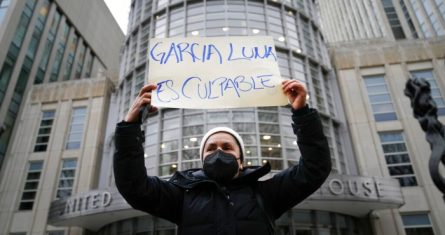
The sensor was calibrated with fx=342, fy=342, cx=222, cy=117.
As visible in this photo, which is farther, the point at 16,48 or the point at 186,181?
the point at 16,48

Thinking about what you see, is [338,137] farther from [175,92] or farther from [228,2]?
[175,92]

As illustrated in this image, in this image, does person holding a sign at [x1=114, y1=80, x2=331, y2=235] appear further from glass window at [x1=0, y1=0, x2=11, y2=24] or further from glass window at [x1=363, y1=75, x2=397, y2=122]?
glass window at [x1=0, y1=0, x2=11, y2=24]

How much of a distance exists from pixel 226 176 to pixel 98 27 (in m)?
47.1

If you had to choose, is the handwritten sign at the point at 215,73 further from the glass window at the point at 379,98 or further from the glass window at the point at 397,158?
the glass window at the point at 379,98

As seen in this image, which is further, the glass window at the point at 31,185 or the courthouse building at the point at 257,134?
the glass window at the point at 31,185

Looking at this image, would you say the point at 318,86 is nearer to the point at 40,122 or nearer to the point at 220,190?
the point at 40,122

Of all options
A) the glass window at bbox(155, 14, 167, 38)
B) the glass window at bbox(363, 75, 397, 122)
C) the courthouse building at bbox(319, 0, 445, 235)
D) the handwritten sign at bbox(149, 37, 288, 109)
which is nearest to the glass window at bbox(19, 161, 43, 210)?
the glass window at bbox(155, 14, 167, 38)

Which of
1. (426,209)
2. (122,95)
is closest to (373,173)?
(426,209)

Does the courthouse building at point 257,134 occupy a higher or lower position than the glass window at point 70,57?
lower

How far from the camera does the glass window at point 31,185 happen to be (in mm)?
21219

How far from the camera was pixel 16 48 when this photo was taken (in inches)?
1190

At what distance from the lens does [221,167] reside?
2.52 meters

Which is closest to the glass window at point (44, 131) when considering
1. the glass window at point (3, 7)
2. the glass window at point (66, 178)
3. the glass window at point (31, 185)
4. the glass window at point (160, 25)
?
the glass window at point (31, 185)

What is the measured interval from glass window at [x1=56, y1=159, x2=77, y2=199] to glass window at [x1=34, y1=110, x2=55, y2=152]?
2.32 meters
